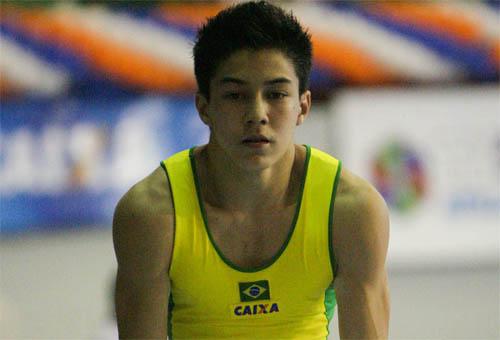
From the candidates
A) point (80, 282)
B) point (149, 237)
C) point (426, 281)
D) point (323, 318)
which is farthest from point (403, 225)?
point (149, 237)

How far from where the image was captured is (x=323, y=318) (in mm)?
2758

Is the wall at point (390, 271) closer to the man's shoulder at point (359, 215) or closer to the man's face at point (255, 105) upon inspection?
the man's shoulder at point (359, 215)

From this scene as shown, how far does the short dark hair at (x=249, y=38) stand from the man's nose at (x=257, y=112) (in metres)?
0.15

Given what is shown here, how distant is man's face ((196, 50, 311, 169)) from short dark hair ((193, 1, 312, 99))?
0.09 ft

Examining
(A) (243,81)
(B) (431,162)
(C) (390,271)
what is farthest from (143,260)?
(B) (431,162)

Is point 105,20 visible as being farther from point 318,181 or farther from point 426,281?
point 318,181

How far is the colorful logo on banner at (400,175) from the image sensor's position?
20.6 feet

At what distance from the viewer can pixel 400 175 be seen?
6301 millimetres

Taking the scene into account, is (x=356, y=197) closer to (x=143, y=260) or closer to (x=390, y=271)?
(x=143, y=260)

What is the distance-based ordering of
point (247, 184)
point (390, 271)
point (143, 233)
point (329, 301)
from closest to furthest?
1. point (143, 233)
2. point (247, 184)
3. point (329, 301)
4. point (390, 271)

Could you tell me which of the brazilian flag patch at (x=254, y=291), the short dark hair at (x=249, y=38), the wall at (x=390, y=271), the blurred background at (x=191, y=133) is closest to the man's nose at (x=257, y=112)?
Result: the short dark hair at (x=249, y=38)

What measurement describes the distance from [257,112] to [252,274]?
49cm

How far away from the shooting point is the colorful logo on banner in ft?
20.6

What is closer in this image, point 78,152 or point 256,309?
point 256,309
